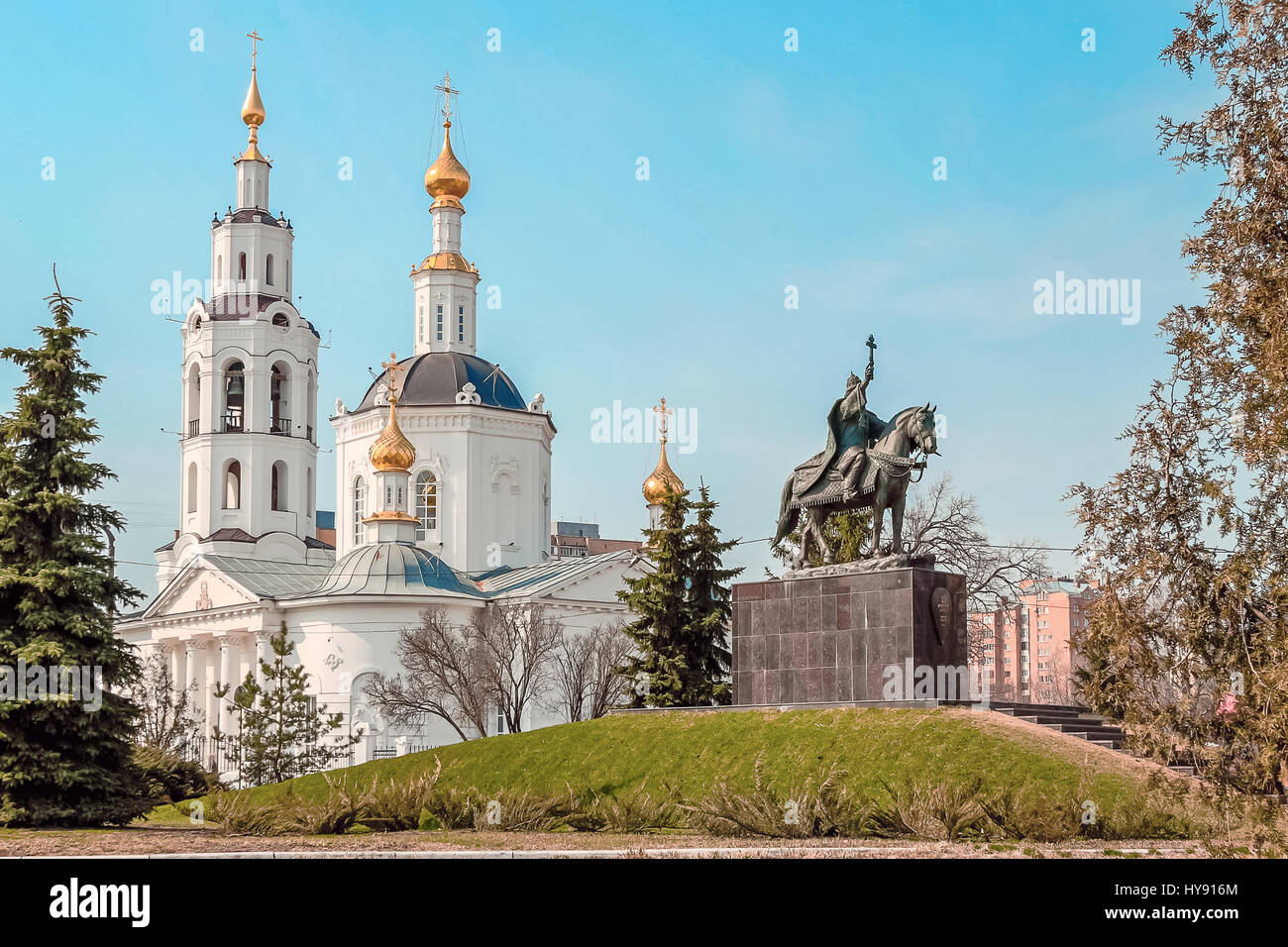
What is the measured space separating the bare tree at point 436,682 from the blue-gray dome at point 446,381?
1169 centimetres

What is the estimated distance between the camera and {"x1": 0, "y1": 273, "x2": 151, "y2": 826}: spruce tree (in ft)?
69.1

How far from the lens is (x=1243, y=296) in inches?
503

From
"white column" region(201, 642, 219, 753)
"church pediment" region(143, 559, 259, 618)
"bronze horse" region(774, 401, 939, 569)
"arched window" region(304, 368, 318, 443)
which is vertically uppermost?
"arched window" region(304, 368, 318, 443)

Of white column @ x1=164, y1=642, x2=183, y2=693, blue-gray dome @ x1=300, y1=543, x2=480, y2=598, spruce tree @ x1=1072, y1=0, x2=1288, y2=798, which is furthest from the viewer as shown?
white column @ x1=164, y1=642, x2=183, y2=693

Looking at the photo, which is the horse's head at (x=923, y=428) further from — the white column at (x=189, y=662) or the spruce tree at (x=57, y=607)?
the white column at (x=189, y=662)

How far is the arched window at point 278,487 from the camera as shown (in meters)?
60.6

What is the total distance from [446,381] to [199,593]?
11.7 meters

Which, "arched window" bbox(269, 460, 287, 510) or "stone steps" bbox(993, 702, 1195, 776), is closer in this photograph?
"stone steps" bbox(993, 702, 1195, 776)

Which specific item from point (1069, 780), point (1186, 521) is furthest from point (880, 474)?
point (1186, 521)

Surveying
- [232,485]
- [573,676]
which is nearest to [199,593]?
[232,485]

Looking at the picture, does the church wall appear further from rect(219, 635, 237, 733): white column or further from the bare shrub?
the bare shrub

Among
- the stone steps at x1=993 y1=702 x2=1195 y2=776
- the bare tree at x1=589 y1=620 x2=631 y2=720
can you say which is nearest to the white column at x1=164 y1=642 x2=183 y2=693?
the bare tree at x1=589 y1=620 x2=631 y2=720

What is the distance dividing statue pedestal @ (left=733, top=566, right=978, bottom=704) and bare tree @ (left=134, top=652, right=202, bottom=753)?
17.9 m
